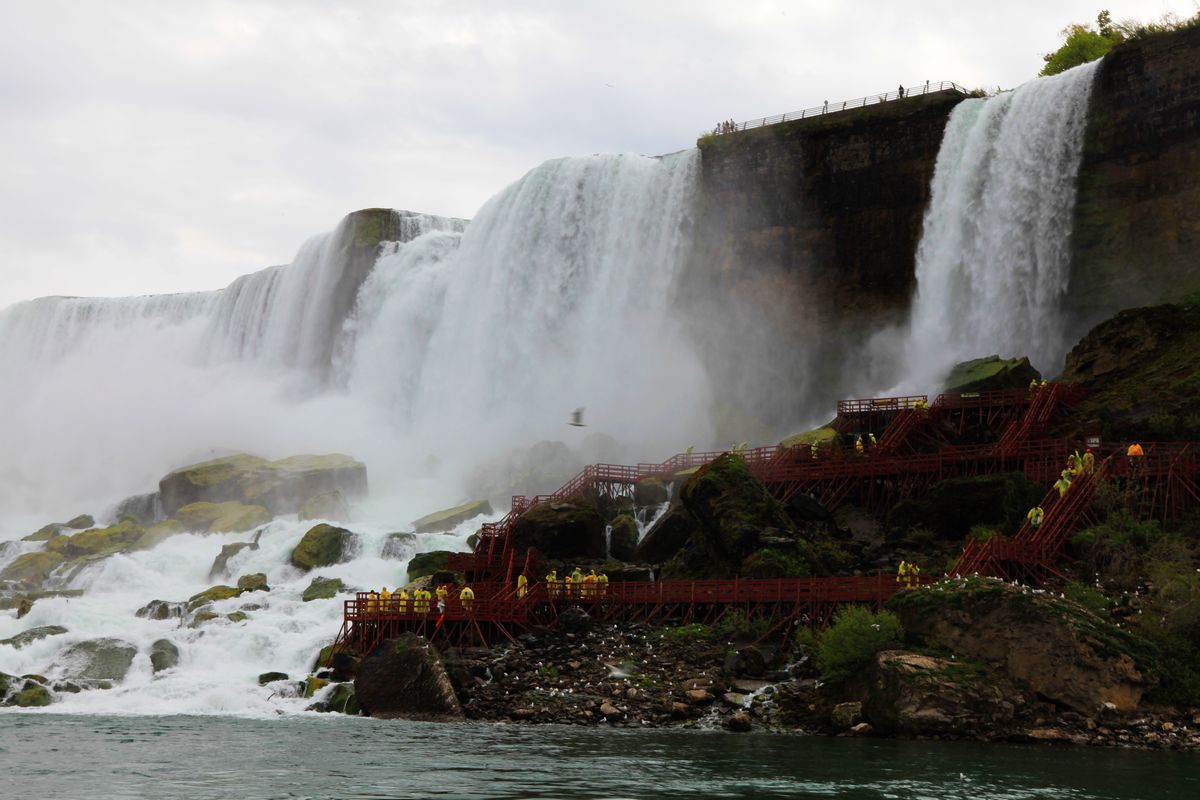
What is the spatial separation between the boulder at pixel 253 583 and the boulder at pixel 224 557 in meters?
4.28

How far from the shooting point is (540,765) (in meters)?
26.2

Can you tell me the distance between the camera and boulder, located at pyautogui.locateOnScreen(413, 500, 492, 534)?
6016cm

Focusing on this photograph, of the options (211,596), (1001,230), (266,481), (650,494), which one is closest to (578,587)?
(650,494)

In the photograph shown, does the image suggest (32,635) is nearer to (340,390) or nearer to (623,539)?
(623,539)

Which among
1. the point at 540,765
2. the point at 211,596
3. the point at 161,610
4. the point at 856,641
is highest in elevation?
the point at 211,596

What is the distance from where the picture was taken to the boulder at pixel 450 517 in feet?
197

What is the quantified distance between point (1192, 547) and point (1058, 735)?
955 cm

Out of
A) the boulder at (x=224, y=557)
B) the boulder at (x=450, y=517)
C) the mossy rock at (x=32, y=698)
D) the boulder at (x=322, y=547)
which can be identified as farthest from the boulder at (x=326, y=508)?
the mossy rock at (x=32, y=698)

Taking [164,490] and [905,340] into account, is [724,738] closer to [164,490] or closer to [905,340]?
[905,340]

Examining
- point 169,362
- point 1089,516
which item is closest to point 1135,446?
point 1089,516

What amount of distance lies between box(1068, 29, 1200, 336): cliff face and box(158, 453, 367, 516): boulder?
3482 cm

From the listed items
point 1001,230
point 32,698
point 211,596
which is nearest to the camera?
point 32,698

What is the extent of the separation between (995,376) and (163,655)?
1168 inches

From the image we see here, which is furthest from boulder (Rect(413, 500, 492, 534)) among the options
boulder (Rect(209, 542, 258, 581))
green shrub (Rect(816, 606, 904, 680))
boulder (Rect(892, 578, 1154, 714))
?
boulder (Rect(892, 578, 1154, 714))
